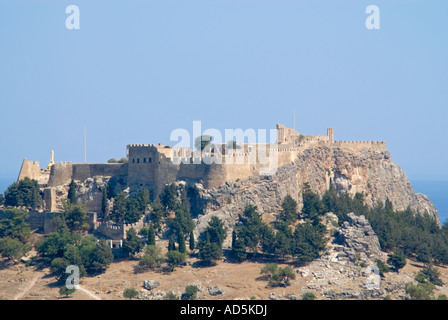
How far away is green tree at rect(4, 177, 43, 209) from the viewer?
102 metres

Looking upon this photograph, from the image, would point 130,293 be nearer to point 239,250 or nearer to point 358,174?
point 239,250

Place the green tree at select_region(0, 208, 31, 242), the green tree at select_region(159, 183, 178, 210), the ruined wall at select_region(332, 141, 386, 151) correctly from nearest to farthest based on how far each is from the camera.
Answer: the green tree at select_region(0, 208, 31, 242) → the green tree at select_region(159, 183, 178, 210) → the ruined wall at select_region(332, 141, 386, 151)

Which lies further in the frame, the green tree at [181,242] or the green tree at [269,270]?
the green tree at [181,242]

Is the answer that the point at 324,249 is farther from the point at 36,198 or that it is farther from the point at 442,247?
the point at 36,198

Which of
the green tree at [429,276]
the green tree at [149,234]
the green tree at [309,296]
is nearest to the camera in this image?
the green tree at [309,296]

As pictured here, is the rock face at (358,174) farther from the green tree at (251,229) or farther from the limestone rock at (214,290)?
the limestone rock at (214,290)

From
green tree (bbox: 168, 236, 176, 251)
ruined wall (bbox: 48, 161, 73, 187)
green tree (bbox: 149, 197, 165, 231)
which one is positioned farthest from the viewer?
ruined wall (bbox: 48, 161, 73, 187)

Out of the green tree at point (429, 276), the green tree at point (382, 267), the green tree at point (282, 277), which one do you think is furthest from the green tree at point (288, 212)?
the green tree at point (429, 276)

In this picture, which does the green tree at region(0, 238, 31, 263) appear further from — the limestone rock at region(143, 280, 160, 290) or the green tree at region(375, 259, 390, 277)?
the green tree at region(375, 259, 390, 277)

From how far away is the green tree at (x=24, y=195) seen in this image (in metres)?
102

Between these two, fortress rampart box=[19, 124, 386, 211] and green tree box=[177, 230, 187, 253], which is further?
fortress rampart box=[19, 124, 386, 211]

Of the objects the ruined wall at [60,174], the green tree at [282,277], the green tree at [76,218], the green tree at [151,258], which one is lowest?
the green tree at [282,277]

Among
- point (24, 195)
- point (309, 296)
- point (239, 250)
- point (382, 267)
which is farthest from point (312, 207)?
point (24, 195)

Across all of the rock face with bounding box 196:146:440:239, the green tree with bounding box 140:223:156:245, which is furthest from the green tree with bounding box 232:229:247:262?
the green tree with bounding box 140:223:156:245
